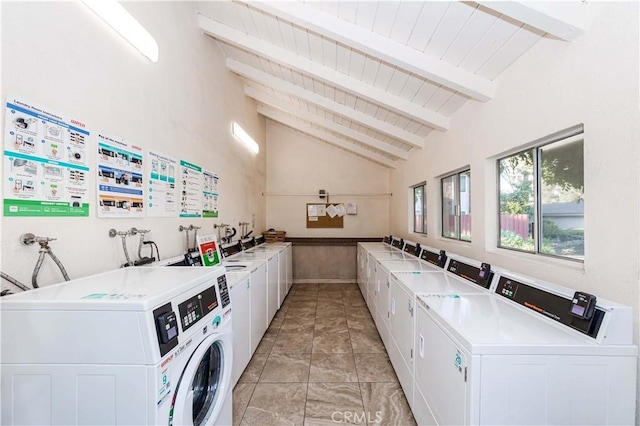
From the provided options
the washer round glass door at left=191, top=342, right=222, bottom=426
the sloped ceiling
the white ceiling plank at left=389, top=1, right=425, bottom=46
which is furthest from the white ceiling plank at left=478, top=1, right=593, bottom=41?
the washer round glass door at left=191, top=342, right=222, bottom=426

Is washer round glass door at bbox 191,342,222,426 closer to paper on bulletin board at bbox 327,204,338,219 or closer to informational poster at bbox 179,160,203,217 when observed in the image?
informational poster at bbox 179,160,203,217

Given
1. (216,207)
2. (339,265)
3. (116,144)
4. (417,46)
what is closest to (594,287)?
(417,46)

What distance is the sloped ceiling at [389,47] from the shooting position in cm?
164

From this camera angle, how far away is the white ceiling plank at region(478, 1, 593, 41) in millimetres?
1297

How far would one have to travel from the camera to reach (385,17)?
1.90 m

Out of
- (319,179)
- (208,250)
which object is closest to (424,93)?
(208,250)

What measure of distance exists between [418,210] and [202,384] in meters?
3.75

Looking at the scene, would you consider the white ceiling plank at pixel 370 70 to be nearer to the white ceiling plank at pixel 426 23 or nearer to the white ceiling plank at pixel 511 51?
the white ceiling plank at pixel 426 23

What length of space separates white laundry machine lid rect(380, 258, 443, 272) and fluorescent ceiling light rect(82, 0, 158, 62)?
8.32 feet

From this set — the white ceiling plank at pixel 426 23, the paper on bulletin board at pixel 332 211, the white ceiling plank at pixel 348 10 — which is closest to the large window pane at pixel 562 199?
the white ceiling plank at pixel 426 23

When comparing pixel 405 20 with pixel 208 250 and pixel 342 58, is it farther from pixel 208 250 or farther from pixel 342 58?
pixel 208 250

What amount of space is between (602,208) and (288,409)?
216 cm

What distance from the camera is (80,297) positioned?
100 centimetres

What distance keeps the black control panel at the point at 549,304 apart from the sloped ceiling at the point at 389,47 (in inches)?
51.1
